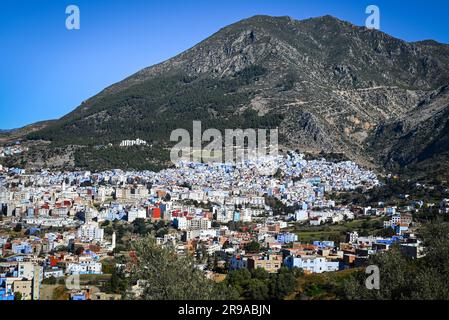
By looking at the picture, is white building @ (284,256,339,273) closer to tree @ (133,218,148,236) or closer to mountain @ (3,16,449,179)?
tree @ (133,218,148,236)

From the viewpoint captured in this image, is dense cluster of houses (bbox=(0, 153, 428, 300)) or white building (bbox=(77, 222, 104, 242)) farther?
white building (bbox=(77, 222, 104, 242))

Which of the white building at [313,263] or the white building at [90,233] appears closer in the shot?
the white building at [313,263]

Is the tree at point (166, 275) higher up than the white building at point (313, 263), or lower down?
higher up

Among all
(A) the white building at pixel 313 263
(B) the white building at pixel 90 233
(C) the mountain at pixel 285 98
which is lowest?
(A) the white building at pixel 313 263

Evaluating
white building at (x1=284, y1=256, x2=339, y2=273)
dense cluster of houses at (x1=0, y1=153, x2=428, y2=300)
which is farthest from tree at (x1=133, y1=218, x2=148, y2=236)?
white building at (x1=284, y1=256, x2=339, y2=273)

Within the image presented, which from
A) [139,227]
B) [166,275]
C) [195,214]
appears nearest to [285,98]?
[195,214]

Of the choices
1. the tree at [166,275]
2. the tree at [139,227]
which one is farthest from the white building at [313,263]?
the tree at [139,227]

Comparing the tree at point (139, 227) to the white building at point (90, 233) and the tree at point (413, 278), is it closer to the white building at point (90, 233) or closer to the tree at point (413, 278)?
the white building at point (90, 233)
